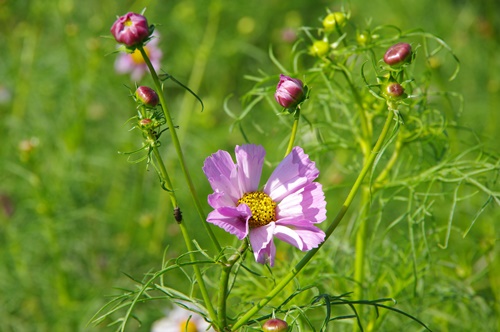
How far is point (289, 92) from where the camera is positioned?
29.2 inches

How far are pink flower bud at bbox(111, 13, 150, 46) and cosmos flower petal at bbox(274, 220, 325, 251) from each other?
255 mm

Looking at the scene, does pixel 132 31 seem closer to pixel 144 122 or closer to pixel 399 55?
pixel 144 122

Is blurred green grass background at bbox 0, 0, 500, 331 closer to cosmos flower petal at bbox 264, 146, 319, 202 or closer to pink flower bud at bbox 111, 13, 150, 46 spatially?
cosmos flower petal at bbox 264, 146, 319, 202

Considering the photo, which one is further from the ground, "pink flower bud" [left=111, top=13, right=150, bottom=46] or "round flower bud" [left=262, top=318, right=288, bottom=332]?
"pink flower bud" [left=111, top=13, right=150, bottom=46]

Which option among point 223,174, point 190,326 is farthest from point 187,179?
point 190,326

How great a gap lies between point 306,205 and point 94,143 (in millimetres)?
1665

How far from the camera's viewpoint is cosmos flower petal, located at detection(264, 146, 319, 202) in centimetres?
76

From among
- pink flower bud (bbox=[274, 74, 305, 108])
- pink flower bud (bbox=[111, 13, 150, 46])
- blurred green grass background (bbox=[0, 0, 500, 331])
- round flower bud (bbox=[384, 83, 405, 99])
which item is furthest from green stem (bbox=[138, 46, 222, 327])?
blurred green grass background (bbox=[0, 0, 500, 331])

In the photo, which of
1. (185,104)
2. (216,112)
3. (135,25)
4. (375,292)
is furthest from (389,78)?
(216,112)

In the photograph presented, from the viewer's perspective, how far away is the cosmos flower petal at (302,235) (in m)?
0.70

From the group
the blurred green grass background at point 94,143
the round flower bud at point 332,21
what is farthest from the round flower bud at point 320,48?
the blurred green grass background at point 94,143

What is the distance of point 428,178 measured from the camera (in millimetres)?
1026

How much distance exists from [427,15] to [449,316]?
2.07 meters

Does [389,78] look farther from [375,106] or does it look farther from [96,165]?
[96,165]
